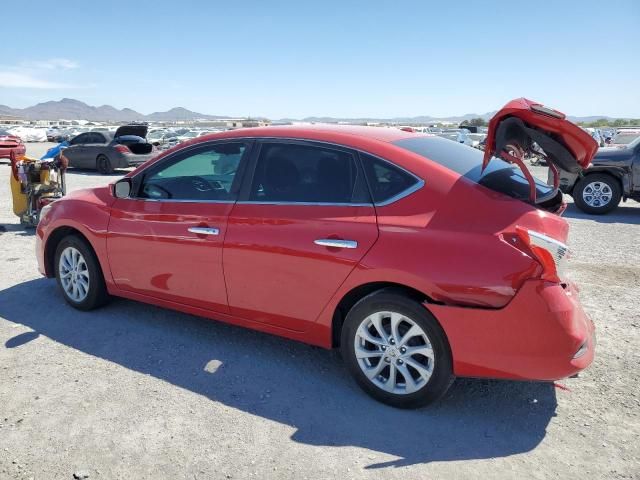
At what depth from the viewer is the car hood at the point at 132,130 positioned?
62.5ft

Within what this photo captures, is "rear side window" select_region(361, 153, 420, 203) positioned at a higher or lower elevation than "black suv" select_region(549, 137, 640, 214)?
higher

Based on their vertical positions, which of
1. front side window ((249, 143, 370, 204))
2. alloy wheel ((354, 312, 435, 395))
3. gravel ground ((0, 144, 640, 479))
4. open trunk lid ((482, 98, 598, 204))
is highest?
open trunk lid ((482, 98, 598, 204))

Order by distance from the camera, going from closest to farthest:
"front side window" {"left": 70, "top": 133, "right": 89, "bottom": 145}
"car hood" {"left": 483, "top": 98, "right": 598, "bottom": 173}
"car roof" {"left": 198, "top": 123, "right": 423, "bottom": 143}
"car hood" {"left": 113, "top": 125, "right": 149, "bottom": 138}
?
"car hood" {"left": 483, "top": 98, "right": 598, "bottom": 173} < "car roof" {"left": 198, "top": 123, "right": 423, "bottom": 143} < "front side window" {"left": 70, "top": 133, "right": 89, "bottom": 145} < "car hood" {"left": 113, "top": 125, "right": 149, "bottom": 138}

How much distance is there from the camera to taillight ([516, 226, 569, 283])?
278 cm

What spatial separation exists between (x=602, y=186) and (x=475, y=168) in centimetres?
835

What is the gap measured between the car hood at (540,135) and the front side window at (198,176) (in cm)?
177

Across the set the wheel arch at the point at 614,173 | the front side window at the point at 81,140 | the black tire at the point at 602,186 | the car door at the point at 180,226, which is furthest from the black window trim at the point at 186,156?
the front side window at the point at 81,140

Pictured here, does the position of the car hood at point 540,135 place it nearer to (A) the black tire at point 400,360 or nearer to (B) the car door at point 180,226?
(A) the black tire at point 400,360

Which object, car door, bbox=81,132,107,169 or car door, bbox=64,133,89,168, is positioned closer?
car door, bbox=81,132,107,169

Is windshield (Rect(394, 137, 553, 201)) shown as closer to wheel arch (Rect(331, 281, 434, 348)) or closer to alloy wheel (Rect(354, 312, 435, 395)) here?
wheel arch (Rect(331, 281, 434, 348))

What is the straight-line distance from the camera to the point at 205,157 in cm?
404

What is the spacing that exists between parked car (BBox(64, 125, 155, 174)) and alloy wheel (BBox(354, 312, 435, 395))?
1500 centimetres

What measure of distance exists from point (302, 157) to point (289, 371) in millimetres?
1509

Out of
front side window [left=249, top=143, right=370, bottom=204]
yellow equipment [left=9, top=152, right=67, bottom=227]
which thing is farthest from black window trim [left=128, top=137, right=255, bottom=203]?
yellow equipment [left=9, top=152, right=67, bottom=227]
